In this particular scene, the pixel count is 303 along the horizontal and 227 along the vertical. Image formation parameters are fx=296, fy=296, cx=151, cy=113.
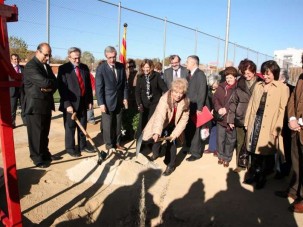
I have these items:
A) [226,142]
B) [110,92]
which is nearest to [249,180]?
[226,142]

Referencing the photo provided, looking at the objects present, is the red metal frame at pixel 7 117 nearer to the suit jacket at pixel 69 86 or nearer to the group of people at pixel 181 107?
the group of people at pixel 181 107

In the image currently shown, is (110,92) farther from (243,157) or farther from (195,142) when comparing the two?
(243,157)

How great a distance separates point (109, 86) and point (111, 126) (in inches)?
32.5

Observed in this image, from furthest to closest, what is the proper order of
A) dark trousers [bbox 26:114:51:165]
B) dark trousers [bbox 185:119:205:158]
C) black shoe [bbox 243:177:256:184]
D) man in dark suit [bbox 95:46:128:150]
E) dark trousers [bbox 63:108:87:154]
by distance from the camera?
1. dark trousers [bbox 185:119:205:158]
2. man in dark suit [bbox 95:46:128:150]
3. dark trousers [bbox 63:108:87:154]
4. dark trousers [bbox 26:114:51:165]
5. black shoe [bbox 243:177:256:184]

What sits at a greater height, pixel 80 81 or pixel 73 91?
pixel 80 81

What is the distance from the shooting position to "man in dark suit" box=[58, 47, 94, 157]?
17.2ft

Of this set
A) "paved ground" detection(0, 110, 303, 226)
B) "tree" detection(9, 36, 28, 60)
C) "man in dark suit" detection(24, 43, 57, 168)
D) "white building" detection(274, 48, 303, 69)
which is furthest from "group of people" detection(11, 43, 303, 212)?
"tree" detection(9, 36, 28, 60)

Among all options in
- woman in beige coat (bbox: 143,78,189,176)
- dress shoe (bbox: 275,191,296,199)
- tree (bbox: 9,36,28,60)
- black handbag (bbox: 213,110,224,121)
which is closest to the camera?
dress shoe (bbox: 275,191,296,199)

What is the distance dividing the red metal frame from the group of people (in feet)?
6.84

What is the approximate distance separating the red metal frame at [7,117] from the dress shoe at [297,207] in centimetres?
316

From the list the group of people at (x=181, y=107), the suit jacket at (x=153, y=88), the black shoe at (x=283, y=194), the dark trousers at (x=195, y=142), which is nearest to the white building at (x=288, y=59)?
the group of people at (x=181, y=107)

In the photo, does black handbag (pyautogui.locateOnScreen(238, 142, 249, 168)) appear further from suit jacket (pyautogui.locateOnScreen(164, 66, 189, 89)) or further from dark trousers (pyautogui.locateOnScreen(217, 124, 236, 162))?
suit jacket (pyautogui.locateOnScreen(164, 66, 189, 89))

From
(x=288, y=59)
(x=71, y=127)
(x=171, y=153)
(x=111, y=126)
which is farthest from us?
(x=288, y=59)

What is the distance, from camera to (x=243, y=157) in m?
4.91
